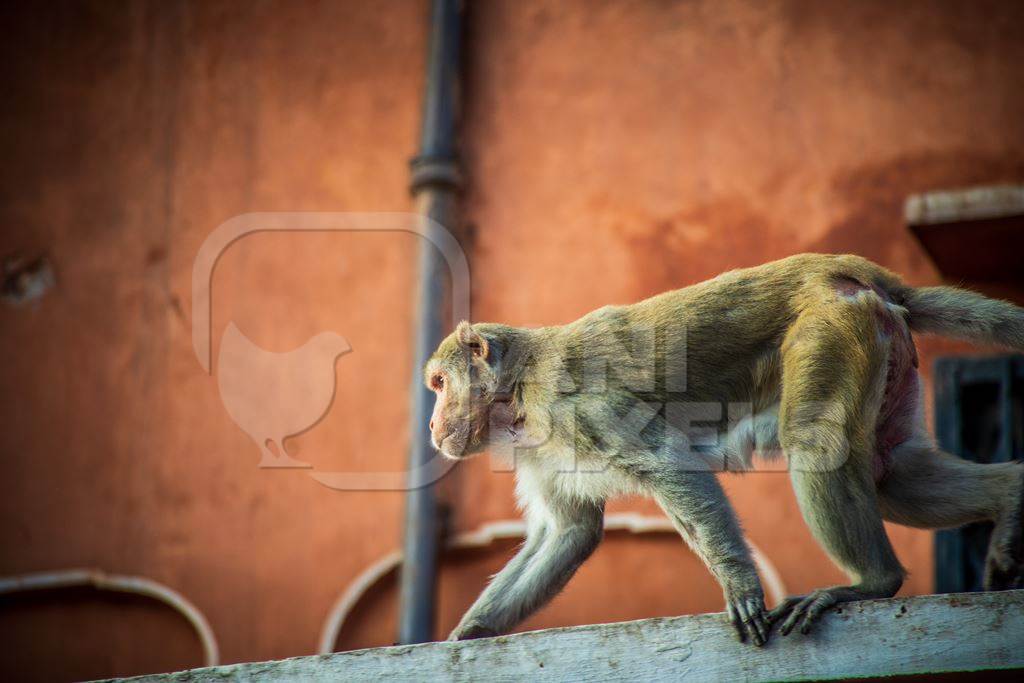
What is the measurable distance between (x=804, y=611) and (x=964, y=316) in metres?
1.11

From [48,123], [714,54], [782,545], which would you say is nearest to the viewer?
[782,545]

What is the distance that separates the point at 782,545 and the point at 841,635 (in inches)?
127

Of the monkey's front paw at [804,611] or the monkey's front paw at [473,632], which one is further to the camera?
the monkey's front paw at [473,632]

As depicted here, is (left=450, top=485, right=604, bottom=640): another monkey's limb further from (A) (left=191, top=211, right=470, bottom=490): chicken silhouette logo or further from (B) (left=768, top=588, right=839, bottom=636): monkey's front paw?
(A) (left=191, top=211, right=470, bottom=490): chicken silhouette logo

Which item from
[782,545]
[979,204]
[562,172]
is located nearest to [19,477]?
[562,172]

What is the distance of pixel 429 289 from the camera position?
26.4 ft

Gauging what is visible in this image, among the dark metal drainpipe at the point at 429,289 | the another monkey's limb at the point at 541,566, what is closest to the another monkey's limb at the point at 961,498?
the another monkey's limb at the point at 541,566

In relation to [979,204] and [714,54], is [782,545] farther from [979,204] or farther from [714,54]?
[714,54]

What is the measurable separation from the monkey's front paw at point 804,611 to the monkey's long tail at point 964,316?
38.5 inches

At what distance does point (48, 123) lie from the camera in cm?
928

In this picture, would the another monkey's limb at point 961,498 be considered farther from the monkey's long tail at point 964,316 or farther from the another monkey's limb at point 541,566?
the another monkey's limb at point 541,566

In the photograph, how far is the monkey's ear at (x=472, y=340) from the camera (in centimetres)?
468

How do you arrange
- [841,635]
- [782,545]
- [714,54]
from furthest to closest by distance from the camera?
[714,54] < [782,545] < [841,635]

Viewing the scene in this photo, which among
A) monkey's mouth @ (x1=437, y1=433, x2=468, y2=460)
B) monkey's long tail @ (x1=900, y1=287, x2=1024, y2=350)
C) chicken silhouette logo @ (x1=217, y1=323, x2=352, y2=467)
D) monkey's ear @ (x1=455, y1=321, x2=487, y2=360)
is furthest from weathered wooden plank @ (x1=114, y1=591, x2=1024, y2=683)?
chicken silhouette logo @ (x1=217, y1=323, x2=352, y2=467)
